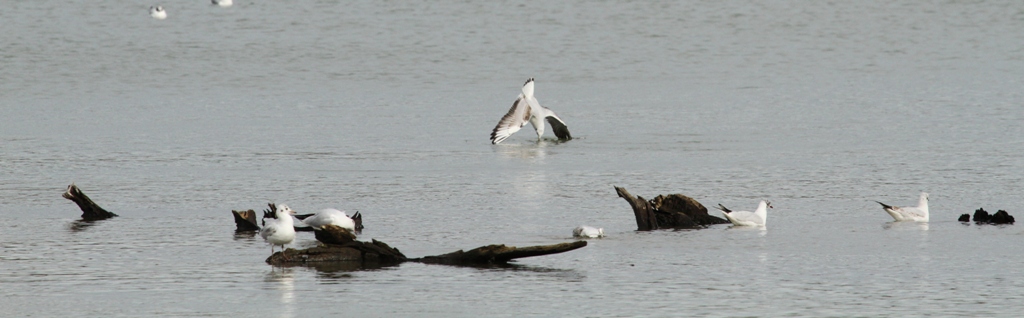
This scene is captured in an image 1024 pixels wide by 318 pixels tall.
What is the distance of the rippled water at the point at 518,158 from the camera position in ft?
34.0

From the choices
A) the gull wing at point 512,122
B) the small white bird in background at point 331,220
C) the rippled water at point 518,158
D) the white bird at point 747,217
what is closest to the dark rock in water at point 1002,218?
the rippled water at point 518,158

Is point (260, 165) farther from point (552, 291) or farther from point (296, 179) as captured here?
point (552, 291)

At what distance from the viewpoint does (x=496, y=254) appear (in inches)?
438

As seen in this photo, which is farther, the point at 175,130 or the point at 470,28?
the point at 470,28

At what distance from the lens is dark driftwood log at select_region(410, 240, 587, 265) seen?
11.0 meters

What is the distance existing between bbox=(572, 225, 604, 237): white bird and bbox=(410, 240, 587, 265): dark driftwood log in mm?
1381

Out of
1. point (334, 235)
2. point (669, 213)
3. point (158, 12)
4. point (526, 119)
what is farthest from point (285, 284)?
point (158, 12)

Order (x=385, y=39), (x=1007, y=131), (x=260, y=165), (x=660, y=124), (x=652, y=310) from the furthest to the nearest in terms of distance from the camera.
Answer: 1. (x=385, y=39)
2. (x=660, y=124)
3. (x=1007, y=131)
4. (x=260, y=165)
5. (x=652, y=310)

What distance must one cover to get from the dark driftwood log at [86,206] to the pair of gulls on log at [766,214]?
5.58 m

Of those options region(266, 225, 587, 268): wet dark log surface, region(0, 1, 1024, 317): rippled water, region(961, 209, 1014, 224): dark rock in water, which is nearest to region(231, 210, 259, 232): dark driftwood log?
region(0, 1, 1024, 317): rippled water

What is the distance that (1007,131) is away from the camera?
22.2 meters

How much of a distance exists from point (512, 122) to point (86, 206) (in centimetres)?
947

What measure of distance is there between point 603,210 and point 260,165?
18.6 feet

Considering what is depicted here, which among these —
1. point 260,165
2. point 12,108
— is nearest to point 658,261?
point 260,165
